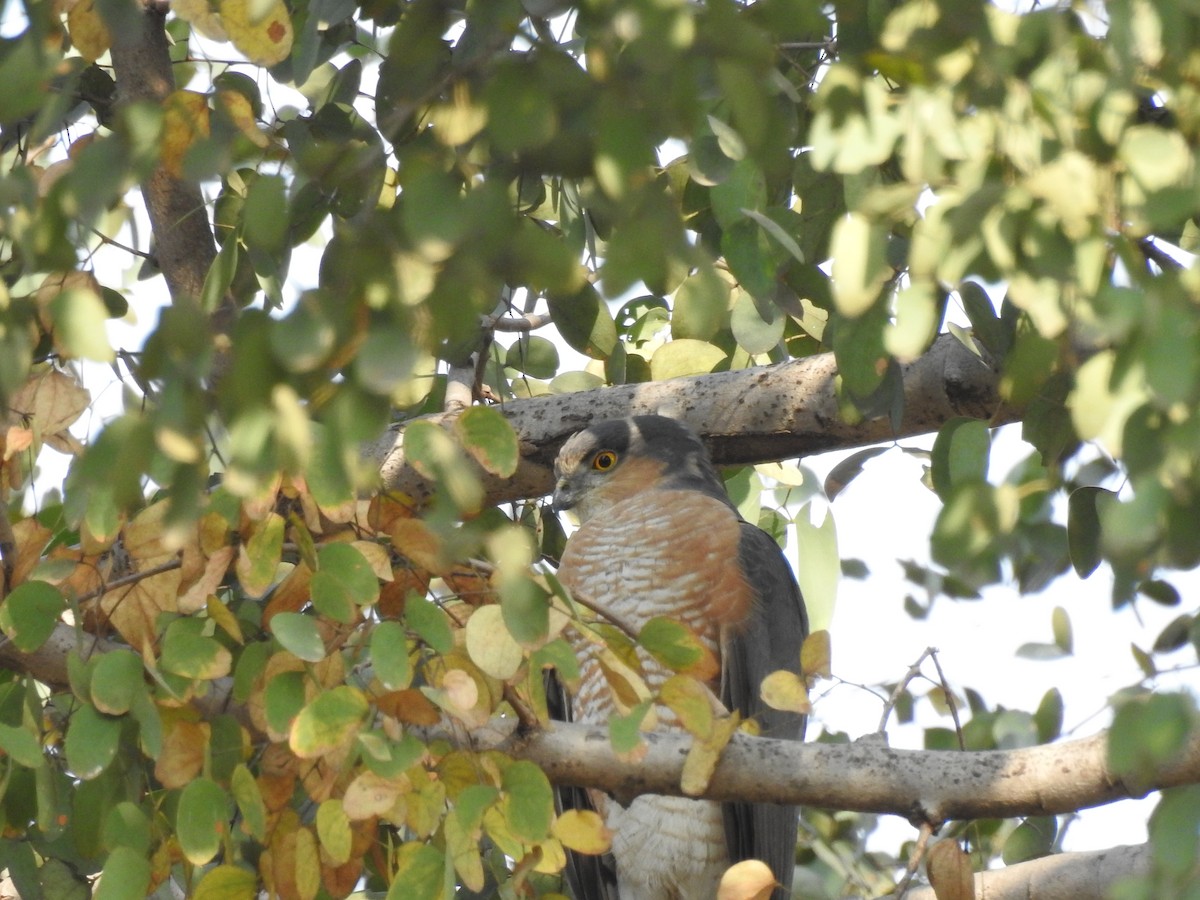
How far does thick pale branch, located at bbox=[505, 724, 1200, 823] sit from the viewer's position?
7.17 feet

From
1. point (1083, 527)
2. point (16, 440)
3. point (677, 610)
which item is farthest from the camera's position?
point (677, 610)

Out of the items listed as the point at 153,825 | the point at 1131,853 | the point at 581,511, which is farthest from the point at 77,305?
the point at 581,511

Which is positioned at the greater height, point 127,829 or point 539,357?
point 127,829

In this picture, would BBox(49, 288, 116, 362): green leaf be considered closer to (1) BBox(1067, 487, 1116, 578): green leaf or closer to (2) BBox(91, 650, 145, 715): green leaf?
(2) BBox(91, 650, 145, 715): green leaf

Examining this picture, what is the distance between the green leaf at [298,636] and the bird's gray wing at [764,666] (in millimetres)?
1749

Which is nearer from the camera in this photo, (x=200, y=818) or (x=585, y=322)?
(x=200, y=818)

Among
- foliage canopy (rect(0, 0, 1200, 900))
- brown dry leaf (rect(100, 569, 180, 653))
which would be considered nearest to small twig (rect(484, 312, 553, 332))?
foliage canopy (rect(0, 0, 1200, 900))

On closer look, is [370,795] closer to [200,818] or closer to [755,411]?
[200,818]

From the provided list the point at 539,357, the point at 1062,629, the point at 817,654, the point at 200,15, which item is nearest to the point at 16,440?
the point at 200,15

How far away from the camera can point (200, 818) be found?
6.44 ft

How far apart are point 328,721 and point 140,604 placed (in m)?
0.60

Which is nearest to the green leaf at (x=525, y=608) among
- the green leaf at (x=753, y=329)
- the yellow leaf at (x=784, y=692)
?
the yellow leaf at (x=784, y=692)

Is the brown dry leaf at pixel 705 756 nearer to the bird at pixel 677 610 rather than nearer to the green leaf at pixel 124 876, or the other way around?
the green leaf at pixel 124 876

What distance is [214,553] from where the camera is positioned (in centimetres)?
222
